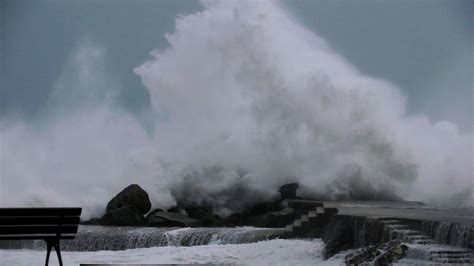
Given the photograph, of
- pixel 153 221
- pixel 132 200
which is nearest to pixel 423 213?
pixel 153 221

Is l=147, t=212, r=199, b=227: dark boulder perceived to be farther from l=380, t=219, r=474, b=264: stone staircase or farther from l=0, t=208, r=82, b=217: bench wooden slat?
l=0, t=208, r=82, b=217: bench wooden slat

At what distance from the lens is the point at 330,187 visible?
10984 millimetres

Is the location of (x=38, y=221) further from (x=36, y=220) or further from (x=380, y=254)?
(x=380, y=254)

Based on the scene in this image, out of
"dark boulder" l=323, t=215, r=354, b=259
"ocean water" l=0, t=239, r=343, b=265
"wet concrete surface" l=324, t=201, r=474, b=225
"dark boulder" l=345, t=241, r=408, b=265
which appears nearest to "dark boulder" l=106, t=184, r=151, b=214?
"ocean water" l=0, t=239, r=343, b=265

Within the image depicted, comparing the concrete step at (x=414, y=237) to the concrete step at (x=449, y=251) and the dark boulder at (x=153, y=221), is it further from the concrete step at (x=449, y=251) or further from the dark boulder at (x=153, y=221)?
the dark boulder at (x=153, y=221)

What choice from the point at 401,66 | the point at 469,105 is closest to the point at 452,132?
the point at 469,105

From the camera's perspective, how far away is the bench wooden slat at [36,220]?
5.18 metres

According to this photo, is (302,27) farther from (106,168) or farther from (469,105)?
(106,168)

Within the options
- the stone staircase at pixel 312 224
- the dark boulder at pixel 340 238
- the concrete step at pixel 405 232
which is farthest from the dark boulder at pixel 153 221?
the concrete step at pixel 405 232

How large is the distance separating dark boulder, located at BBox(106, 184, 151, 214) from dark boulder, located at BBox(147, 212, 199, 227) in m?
0.53

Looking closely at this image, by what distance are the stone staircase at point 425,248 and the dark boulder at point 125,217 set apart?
465cm

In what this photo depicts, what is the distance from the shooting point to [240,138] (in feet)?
37.8

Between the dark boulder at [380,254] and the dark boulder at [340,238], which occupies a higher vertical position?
the dark boulder at [340,238]

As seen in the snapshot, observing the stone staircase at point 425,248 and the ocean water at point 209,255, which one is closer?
the stone staircase at point 425,248
